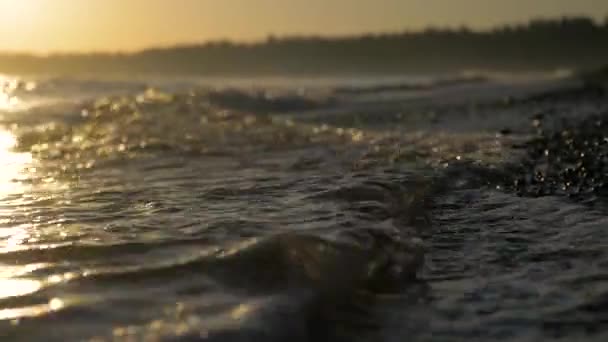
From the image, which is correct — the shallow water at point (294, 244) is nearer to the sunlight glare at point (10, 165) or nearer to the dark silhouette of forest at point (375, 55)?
the sunlight glare at point (10, 165)

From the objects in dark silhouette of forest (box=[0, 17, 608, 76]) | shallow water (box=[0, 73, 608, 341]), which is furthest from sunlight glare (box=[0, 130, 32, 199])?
dark silhouette of forest (box=[0, 17, 608, 76])

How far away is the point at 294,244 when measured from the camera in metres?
3.85

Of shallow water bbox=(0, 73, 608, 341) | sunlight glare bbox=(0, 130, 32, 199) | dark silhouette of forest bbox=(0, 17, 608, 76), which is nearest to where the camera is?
shallow water bbox=(0, 73, 608, 341)

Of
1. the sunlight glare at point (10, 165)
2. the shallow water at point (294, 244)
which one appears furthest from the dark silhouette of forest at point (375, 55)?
the shallow water at point (294, 244)

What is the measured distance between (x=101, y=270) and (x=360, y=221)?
1.45 metres

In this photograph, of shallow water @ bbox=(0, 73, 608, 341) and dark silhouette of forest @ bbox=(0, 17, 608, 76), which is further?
dark silhouette of forest @ bbox=(0, 17, 608, 76)

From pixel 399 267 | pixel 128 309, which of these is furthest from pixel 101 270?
pixel 399 267

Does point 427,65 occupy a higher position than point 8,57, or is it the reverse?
point 8,57

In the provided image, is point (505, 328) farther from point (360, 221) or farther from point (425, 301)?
point (360, 221)

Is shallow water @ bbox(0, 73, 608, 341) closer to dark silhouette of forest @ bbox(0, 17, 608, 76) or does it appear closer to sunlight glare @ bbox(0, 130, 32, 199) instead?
sunlight glare @ bbox(0, 130, 32, 199)

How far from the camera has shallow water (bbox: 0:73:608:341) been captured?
3.00 m

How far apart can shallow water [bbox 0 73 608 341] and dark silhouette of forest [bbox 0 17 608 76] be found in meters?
50.0

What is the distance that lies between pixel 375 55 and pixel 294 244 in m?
65.7

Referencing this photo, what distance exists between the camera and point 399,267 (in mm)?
3770
